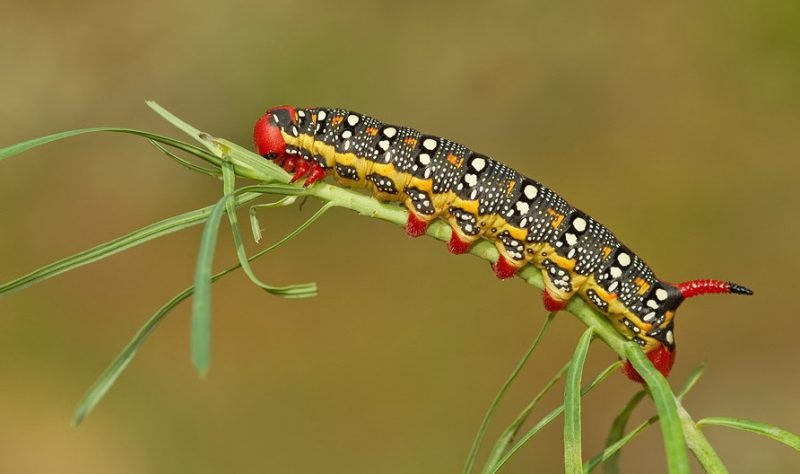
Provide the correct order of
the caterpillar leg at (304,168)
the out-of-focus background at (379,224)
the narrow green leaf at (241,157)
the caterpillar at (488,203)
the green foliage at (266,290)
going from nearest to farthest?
the green foliage at (266,290), the narrow green leaf at (241,157), the caterpillar leg at (304,168), the caterpillar at (488,203), the out-of-focus background at (379,224)

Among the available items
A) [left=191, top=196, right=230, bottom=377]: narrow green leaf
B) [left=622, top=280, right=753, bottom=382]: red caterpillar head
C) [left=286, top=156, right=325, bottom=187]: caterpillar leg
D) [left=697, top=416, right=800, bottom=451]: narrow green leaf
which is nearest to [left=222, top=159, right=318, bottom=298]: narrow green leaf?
[left=191, top=196, right=230, bottom=377]: narrow green leaf

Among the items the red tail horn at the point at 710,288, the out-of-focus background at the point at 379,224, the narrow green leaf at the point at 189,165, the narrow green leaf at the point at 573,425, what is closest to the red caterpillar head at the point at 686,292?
the red tail horn at the point at 710,288

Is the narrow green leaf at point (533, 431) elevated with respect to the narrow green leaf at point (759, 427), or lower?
lower

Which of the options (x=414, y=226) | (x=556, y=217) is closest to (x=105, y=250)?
(x=414, y=226)

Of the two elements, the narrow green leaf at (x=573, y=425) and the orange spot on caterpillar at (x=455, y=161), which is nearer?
the narrow green leaf at (x=573, y=425)

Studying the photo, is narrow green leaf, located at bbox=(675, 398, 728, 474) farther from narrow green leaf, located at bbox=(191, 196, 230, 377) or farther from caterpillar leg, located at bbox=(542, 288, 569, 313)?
narrow green leaf, located at bbox=(191, 196, 230, 377)

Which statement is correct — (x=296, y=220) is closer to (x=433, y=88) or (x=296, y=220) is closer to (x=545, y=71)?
(x=433, y=88)

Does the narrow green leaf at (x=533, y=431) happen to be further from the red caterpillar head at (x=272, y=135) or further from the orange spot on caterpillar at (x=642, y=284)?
the red caterpillar head at (x=272, y=135)

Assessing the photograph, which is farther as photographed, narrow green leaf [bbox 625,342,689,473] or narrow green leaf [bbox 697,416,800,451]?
narrow green leaf [bbox 697,416,800,451]
